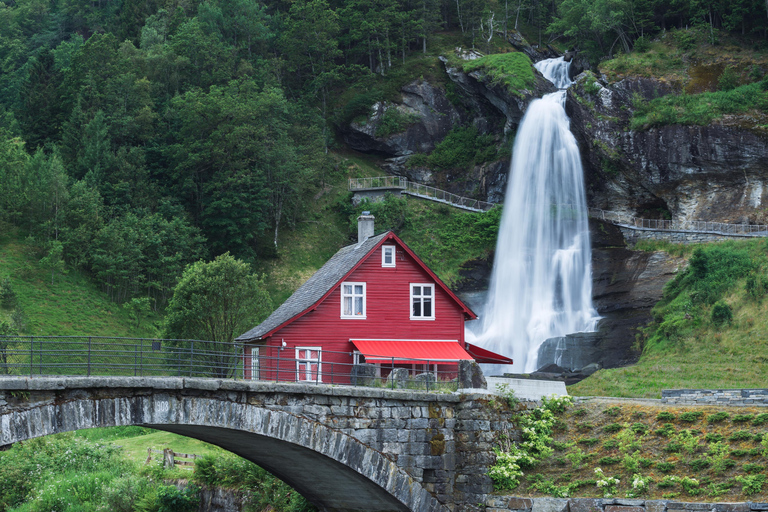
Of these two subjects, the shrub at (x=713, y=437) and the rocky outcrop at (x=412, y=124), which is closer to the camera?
the shrub at (x=713, y=437)

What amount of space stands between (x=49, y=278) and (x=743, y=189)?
4586 centimetres

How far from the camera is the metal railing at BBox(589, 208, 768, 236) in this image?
56188 mm

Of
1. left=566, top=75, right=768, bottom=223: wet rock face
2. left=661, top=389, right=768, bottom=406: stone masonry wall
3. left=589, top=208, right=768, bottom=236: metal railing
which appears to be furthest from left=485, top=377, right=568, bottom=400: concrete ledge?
left=566, top=75, right=768, bottom=223: wet rock face

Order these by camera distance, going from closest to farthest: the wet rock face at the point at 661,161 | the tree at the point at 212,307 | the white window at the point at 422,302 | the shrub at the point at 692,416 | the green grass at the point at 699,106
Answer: the shrub at the point at 692,416, the white window at the point at 422,302, the tree at the point at 212,307, the wet rock face at the point at 661,161, the green grass at the point at 699,106

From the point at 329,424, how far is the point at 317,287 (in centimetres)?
1368

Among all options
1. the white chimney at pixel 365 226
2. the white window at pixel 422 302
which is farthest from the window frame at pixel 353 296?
the white chimney at pixel 365 226

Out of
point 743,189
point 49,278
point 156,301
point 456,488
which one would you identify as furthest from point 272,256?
point 456,488

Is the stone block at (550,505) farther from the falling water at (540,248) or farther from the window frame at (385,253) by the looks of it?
the falling water at (540,248)

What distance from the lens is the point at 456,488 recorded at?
22734 mm

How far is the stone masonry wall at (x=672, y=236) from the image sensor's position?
5609cm

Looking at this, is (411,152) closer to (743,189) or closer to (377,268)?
(743,189)

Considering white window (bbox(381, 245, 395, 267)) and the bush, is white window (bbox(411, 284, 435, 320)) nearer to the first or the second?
white window (bbox(381, 245, 395, 267))

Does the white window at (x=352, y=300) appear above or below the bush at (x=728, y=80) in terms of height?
below

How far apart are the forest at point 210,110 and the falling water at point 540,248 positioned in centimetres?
1007
